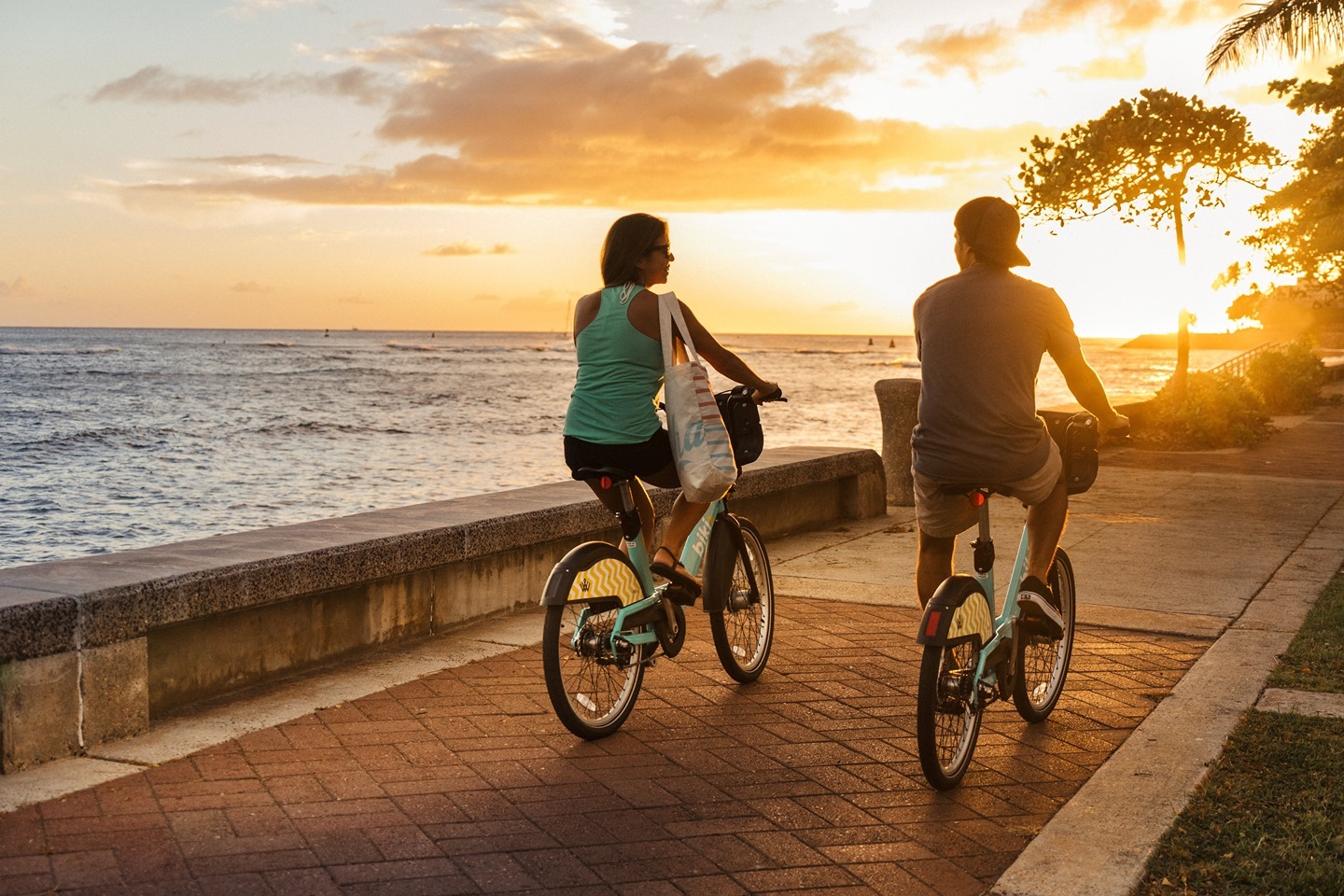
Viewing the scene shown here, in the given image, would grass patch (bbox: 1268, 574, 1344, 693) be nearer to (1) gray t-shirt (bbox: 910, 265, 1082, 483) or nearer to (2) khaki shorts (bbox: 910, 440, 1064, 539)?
(2) khaki shorts (bbox: 910, 440, 1064, 539)

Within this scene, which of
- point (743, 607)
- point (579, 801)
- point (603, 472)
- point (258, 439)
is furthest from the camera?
point (258, 439)

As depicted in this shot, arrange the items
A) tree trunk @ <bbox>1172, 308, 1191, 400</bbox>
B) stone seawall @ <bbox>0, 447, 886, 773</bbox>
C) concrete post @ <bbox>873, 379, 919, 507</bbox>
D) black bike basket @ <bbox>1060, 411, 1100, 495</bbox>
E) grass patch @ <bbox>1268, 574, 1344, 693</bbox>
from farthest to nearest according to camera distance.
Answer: tree trunk @ <bbox>1172, 308, 1191, 400</bbox>
concrete post @ <bbox>873, 379, 919, 507</bbox>
grass patch @ <bbox>1268, 574, 1344, 693</bbox>
black bike basket @ <bbox>1060, 411, 1100, 495</bbox>
stone seawall @ <bbox>0, 447, 886, 773</bbox>

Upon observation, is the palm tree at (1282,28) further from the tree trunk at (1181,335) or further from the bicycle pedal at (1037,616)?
the bicycle pedal at (1037,616)

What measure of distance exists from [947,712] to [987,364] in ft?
3.74

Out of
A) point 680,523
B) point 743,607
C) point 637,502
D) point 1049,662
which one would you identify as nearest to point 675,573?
point 680,523

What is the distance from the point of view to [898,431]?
11.3m

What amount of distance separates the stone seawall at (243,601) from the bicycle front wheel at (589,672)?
4.22ft

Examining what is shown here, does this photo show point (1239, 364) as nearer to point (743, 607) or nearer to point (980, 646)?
point (743, 607)

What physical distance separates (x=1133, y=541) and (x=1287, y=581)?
167cm

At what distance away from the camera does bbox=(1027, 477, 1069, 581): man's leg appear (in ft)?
15.0

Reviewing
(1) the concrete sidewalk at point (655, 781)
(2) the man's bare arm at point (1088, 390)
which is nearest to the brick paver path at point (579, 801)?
(1) the concrete sidewalk at point (655, 781)

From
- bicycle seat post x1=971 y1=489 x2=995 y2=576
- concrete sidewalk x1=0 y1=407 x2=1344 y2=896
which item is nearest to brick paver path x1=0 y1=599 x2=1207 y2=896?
concrete sidewalk x1=0 y1=407 x2=1344 y2=896

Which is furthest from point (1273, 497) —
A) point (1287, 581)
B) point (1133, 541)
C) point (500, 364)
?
point (500, 364)

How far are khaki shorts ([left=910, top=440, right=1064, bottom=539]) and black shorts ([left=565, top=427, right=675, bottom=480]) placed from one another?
961mm
